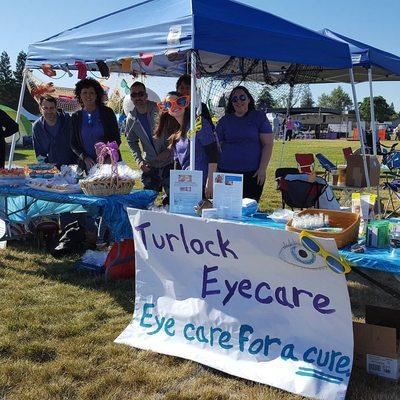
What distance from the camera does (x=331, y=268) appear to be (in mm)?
2176

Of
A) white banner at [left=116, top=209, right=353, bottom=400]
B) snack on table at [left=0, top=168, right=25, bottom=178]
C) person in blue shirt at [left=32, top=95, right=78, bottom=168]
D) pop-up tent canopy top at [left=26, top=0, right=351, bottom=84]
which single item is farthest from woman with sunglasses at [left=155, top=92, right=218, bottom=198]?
person in blue shirt at [left=32, top=95, right=78, bottom=168]

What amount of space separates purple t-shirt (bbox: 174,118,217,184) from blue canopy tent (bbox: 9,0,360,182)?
212 mm

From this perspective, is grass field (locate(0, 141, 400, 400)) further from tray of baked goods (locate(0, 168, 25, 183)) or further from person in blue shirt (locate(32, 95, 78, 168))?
person in blue shirt (locate(32, 95, 78, 168))

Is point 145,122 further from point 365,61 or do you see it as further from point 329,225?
point 365,61

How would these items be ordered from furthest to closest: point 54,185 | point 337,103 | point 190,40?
1. point 337,103
2. point 54,185
3. point 190,40

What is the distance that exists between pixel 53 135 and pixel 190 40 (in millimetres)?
2449

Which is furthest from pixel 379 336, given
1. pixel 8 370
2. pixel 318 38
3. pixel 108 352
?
pixel 318 38

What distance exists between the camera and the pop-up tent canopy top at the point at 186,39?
3.32 m

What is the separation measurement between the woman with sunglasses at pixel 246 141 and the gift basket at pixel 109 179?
864 mm

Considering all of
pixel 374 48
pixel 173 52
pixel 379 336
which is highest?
pixel 374 48

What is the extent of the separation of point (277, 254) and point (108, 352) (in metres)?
1.19

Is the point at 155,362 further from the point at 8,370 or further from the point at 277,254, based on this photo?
the point at 277,254

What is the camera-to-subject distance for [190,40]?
3.22 metres

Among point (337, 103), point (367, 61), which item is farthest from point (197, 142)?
point (337, 103)
